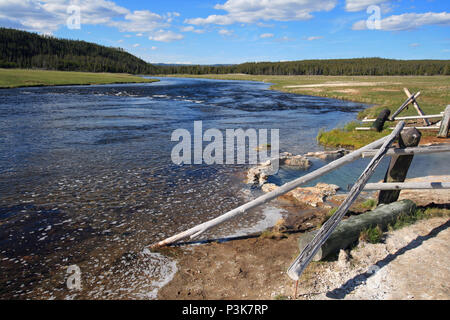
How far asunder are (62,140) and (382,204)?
19854 millimetres

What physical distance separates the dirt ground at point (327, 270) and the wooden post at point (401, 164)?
1159 mm

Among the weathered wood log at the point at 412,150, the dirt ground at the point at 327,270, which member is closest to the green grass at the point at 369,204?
the dirt ground at the point at 327,270

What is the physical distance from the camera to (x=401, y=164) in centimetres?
847

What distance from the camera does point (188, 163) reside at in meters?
16.3

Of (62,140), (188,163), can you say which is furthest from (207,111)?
(188,163)

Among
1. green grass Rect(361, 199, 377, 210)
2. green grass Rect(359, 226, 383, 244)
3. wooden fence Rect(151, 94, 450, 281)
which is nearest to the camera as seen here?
green grass Rect(359, 226, 383, 244)

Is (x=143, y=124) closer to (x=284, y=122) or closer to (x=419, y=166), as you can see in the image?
(x=284, y=122)

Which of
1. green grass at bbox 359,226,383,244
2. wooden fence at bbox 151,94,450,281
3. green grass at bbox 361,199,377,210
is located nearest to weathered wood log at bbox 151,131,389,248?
wooden fence at bbox 151,94,450,281

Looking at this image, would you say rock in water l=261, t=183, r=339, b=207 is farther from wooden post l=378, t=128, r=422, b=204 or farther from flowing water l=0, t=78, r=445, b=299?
wooden post l=378, t=128, r=422, b=204

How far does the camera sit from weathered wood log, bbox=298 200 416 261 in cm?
670

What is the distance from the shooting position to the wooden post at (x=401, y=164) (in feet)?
26.0

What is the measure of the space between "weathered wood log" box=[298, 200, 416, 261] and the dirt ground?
26 centimetres
